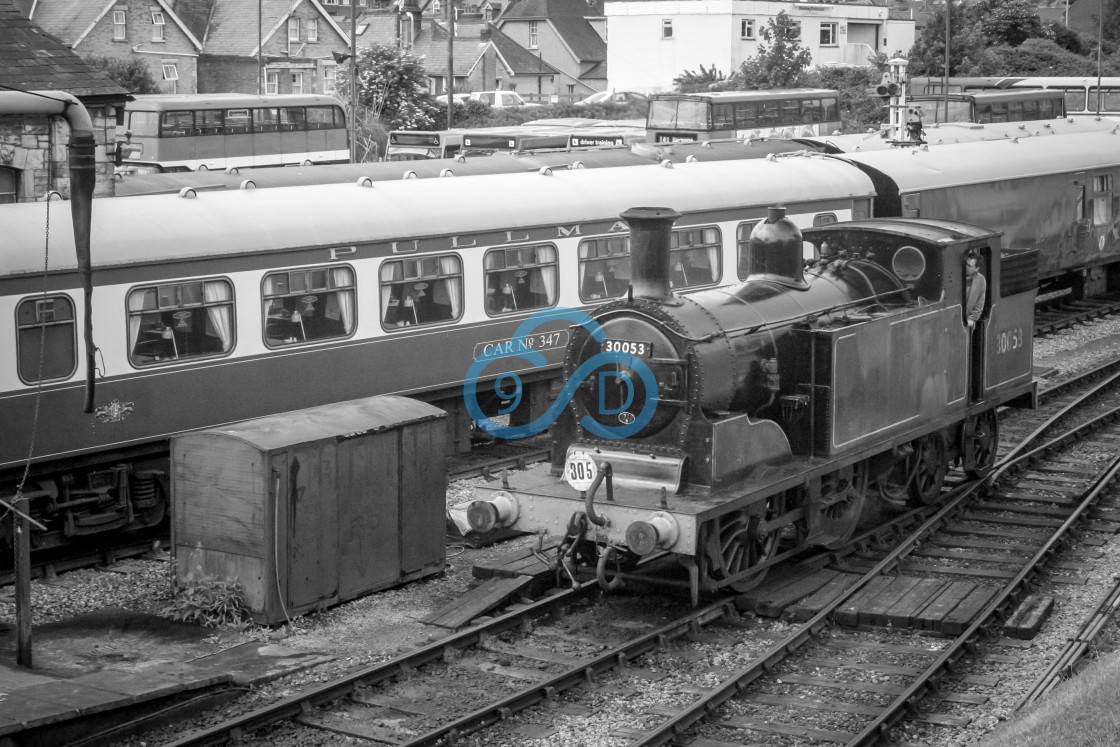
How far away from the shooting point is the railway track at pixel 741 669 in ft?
26.3

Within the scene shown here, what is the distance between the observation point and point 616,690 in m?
8.66

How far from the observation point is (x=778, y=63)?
58125mm

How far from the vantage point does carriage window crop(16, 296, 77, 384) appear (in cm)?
1101

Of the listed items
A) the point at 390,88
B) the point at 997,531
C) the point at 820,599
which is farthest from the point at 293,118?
the point at 820,599

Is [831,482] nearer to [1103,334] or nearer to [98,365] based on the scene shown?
[98,365]

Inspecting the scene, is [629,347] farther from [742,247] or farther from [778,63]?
A: [778,63]

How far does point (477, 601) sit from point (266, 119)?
94.8ft

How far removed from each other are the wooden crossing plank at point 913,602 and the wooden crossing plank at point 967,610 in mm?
224

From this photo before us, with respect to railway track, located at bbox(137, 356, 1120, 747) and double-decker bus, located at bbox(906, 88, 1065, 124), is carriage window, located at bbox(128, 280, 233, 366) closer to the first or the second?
railway track, located at bbox(137, 356, 1120, 747)

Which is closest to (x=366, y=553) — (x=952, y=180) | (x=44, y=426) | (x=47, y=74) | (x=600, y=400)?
(x=600, y=400)

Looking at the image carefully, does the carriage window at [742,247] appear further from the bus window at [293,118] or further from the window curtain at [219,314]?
the bus window at [293,118]

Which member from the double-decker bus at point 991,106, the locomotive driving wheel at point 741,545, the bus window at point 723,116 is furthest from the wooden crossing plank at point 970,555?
the bus window at point 723,116

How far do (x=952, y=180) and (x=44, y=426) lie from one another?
598 inches

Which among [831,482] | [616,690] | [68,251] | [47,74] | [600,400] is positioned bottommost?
[616,690]
